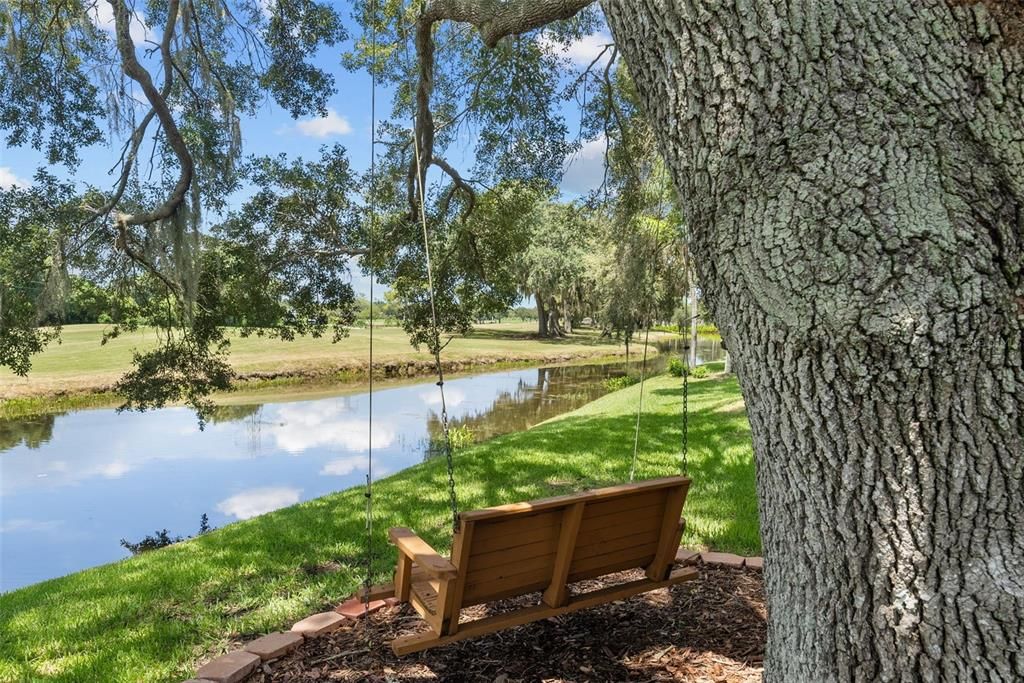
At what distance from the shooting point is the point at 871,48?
1.27 metres

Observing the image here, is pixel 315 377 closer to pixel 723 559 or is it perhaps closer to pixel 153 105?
pixel 153 105

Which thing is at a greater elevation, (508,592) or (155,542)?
(508,592)

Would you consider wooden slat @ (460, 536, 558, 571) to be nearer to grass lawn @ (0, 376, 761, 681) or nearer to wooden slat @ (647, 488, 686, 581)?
wooden slat @ (647, 488, 686, 581)

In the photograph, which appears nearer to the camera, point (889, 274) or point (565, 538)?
point (889, 274)

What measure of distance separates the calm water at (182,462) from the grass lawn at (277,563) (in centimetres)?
222

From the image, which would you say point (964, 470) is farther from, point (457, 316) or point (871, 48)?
point (457, 316)

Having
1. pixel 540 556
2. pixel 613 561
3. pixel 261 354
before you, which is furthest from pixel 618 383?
pixel 540 556

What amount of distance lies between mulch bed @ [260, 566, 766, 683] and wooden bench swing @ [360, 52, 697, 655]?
0.54ft

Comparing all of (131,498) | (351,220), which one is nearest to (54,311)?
(131,498)

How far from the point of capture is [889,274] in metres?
1.23

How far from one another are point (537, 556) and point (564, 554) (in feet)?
0.34

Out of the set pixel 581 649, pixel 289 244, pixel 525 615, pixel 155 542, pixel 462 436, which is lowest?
pixel 155 542

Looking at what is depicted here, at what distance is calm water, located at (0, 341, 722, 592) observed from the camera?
7.02 metres

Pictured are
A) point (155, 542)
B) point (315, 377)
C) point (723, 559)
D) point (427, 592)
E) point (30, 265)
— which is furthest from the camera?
point (315, 377)
